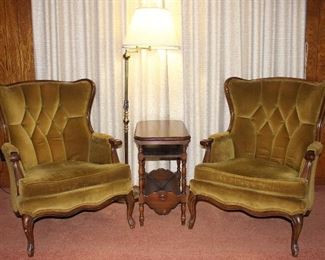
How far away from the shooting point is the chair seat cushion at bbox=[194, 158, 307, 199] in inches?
103

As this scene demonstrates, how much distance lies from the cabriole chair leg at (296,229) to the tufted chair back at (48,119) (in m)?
1.60

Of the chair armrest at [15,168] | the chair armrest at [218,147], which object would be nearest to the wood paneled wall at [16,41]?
the chair armrest at [15,168]

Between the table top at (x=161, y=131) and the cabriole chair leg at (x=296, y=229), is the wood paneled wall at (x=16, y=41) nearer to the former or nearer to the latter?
the table top at (x=161, y=131)

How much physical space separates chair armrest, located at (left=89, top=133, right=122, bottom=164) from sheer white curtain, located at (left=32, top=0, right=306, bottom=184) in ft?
1.99

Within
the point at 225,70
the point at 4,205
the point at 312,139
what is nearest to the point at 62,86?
the point at 4,205

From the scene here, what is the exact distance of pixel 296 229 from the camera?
2643 mm

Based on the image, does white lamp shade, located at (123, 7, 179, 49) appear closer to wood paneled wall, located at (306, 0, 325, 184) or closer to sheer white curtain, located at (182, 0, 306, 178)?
sheer white curtain, located at (182, 0, 306, 178)

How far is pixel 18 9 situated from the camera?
12.0ft

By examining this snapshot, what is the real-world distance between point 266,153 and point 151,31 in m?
1.25

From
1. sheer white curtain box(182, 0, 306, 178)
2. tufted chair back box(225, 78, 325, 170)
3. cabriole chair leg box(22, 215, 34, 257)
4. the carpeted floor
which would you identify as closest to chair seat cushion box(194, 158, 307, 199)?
tufted chair back box(225, 78, 325, 170)

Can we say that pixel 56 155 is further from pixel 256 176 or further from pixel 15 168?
pixel 256 176

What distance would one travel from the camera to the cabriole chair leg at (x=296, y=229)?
8.64 feet

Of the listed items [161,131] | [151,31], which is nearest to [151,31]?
[151,31]

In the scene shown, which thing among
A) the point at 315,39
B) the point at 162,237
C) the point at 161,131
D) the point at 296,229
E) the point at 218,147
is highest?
the point at 315,39
